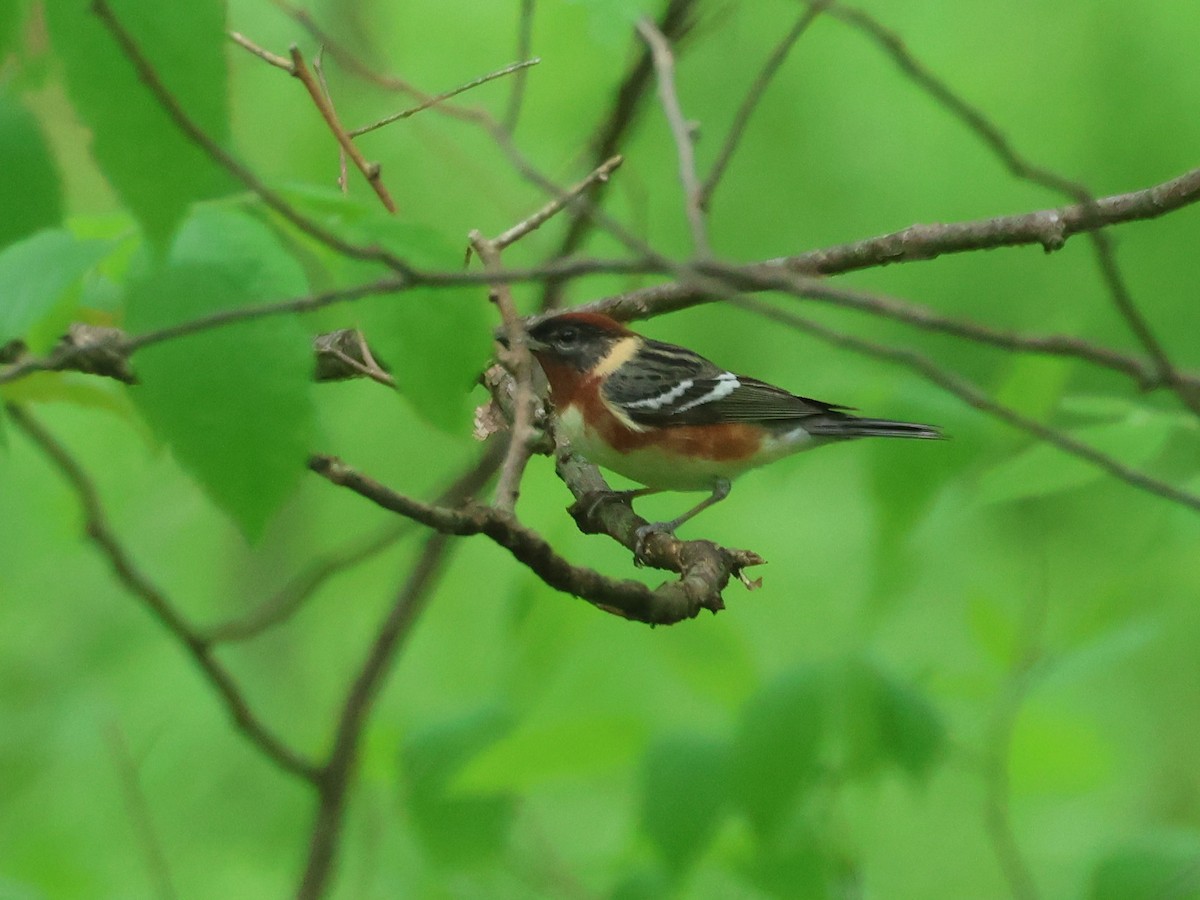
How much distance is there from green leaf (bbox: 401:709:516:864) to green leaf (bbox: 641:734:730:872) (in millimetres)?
402

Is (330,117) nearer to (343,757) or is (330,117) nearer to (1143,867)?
(343,757)

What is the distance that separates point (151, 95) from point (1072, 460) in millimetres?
1687

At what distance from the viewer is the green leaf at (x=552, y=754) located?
272 centimetres

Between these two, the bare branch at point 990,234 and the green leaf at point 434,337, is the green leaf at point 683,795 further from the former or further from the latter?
the green leaf at point 434,337

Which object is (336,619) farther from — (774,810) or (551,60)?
(774,810)

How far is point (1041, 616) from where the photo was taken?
9.18 ft

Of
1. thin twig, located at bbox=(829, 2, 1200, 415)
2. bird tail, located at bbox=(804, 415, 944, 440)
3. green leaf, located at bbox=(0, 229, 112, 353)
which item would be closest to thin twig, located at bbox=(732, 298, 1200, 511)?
thin twig, located at bbox=(829, 2, 1200, 415)

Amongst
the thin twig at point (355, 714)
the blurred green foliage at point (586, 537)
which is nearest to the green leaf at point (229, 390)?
the blurred green foliage at point (586, 537)

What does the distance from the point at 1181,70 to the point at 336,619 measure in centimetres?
605

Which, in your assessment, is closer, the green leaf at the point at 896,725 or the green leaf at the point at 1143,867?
the green leaf at the point at 1143,867

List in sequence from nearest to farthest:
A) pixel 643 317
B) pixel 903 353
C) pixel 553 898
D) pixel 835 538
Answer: pixel 903 353
pixel 643 317
pixel 553 898
pixel 835 538

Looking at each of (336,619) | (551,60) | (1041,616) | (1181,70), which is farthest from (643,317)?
(1181,70)

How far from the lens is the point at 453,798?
10.2 feet

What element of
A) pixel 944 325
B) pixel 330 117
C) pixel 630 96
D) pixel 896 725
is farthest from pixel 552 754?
pixel 944 325
